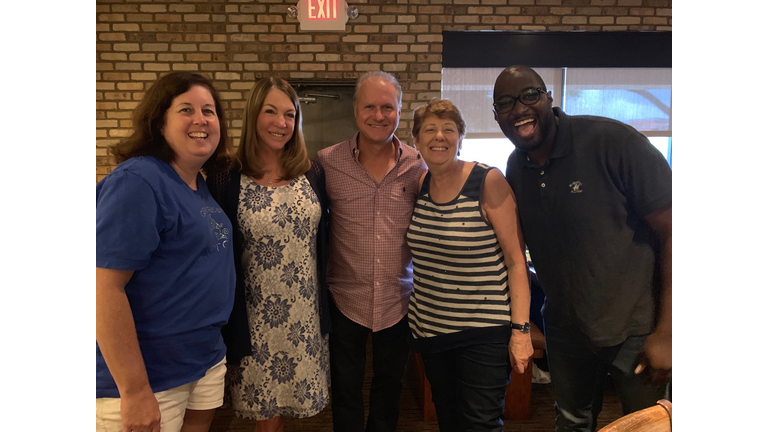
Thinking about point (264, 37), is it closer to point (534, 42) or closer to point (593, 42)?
point (534, 42)

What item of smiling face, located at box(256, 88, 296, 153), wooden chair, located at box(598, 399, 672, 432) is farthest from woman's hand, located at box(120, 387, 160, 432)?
wooden chair, located at box(598, 399, 672, 432)

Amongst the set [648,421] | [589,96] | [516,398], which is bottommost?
[516,398]

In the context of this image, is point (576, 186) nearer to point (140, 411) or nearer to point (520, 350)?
point (520, 350)

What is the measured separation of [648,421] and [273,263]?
1232mm

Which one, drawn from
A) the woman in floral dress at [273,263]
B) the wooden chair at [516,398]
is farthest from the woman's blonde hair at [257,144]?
the wooden chair at [516,398]

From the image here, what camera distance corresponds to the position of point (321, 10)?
3.34m

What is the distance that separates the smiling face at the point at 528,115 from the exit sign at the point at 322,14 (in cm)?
222

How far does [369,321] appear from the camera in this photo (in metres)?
1.79

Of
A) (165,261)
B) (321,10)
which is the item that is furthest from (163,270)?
(321,10)

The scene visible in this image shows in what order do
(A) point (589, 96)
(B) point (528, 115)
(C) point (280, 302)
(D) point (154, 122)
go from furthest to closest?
(A) point (589, 96) → (C) point (280, 302) → (B) point (528, 115) → (D) point (154, 122)

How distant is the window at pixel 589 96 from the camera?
4031 millimetres

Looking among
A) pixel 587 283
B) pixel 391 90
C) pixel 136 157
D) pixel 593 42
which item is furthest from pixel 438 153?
pixel 593 42

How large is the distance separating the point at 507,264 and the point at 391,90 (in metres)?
0.87

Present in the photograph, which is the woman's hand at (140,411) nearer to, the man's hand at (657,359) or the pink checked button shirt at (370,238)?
the pink checked button shirt at (370,238)
